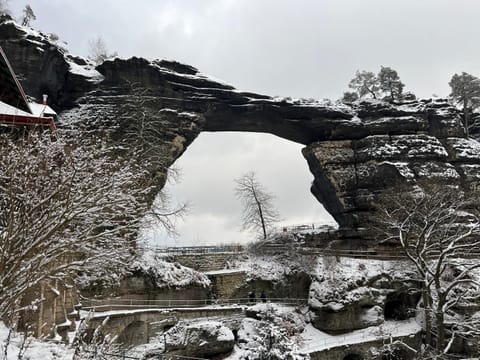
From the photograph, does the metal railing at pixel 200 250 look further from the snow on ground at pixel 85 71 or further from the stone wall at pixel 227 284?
the snow on ground at pixel 85 71

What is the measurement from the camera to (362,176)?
29.5 metres

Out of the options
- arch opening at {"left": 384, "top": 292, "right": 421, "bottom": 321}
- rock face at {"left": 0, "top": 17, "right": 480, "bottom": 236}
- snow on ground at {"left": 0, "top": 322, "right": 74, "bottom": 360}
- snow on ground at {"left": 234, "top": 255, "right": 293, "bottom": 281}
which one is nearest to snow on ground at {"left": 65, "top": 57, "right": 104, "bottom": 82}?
rock face at {"left": 0, "top": 17, "right": 480, "bottom": 236}

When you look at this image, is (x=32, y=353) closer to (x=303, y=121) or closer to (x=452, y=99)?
(x=303, y=121)

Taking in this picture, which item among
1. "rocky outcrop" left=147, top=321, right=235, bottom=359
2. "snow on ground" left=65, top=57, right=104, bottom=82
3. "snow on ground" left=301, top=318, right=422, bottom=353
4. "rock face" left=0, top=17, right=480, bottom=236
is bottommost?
"snow on ground" left=301, top=318, right=422, bottom=353

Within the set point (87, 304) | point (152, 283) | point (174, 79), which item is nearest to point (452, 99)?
point (174, 79)

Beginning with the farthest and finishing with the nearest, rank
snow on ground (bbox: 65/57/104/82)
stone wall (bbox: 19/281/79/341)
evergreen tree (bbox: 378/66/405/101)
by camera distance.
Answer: evergreen tree (bbox: 378/66/405/101) → snow on ground (bbox: 65/57/104/82) → stone wall (bbox: 19/281/79/341)

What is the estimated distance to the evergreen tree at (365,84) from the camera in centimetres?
3931

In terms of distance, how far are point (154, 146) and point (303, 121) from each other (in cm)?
1390

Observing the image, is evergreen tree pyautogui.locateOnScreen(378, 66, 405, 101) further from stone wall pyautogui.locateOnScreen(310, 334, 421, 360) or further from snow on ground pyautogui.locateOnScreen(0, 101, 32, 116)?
snow on ground pyautogui.locateOnScreen(0, 101, 32, 116)

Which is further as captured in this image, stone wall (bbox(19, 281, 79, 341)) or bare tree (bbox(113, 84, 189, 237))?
bare tree (bbox(113, 84, 189, 237))

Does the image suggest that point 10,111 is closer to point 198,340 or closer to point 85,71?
point 198,340

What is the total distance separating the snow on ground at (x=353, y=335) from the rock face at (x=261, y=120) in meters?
9.34

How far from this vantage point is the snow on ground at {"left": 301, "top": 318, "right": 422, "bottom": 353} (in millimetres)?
18672

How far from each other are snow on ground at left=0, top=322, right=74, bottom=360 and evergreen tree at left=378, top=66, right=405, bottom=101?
122ft
